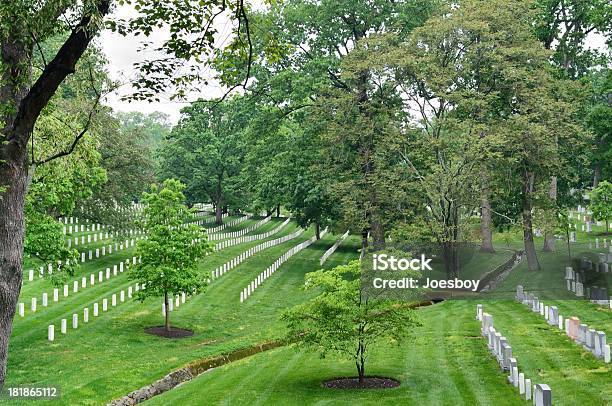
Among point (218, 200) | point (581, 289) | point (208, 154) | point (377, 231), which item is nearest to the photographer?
point (581, 289)

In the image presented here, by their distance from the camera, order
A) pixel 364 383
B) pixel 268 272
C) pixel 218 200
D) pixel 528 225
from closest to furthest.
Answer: pixel 364 383 → pixel 528 225 → pixel 268 272 → pixel 218 200

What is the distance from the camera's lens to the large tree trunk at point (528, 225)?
33.2m

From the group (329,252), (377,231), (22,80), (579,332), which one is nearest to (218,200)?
(329,252)

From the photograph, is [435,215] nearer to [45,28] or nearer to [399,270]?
[399,270]

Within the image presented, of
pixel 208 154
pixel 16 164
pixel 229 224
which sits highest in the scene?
pixel 208 154

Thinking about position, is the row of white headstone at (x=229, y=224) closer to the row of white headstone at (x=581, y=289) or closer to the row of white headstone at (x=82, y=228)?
the row of white headstone at (x=82, y=228)

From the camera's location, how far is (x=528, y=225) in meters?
36.6

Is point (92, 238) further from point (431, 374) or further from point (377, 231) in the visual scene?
point (431, 374)

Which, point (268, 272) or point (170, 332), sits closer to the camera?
point (170, 332)

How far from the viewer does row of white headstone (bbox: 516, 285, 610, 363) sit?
21.0m

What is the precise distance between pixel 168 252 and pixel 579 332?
59.3 ft

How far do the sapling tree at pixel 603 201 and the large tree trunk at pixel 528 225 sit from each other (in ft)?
49.1

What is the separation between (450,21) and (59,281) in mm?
23427

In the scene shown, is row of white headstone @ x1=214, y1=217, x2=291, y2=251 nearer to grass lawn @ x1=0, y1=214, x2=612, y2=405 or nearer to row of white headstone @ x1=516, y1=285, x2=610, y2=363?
grass lawn @ x1=0, y1=214, x2=612, y2=405
